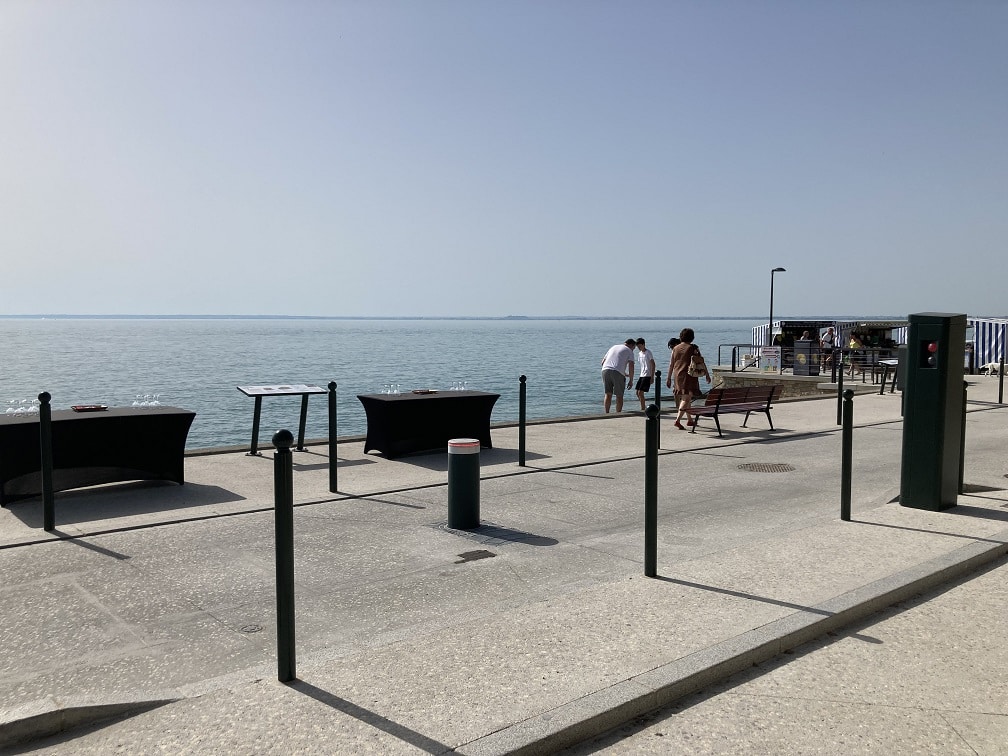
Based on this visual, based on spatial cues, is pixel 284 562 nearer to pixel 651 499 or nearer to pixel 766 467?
pixel 651 499

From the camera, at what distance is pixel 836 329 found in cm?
4269

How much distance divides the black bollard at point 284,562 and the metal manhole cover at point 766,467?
7849mm

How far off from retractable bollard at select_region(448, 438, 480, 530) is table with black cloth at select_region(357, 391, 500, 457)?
4.02 meters

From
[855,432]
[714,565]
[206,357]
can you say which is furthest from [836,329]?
[206,357]

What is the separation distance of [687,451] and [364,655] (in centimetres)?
878

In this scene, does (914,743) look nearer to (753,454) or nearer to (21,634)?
(21,634)

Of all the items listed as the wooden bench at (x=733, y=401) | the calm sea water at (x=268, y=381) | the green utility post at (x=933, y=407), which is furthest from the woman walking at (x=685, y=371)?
the calm sea water at (x=268, y=381)

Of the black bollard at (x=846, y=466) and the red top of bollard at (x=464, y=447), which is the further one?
the black bollard at (x=846, y=466)

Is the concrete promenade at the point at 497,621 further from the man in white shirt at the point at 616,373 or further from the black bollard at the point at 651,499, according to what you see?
the man in white shirt at the point at 616,373

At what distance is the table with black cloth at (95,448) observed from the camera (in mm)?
8434

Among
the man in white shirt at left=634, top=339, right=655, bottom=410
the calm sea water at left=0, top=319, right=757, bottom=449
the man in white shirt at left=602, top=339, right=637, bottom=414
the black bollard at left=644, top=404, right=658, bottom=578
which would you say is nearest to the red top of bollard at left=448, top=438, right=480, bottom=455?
the black bollard at left=644, top=404, right=658, bottom=578

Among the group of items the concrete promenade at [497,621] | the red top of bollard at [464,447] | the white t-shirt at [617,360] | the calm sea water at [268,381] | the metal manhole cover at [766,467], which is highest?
the white t-shirt at [617,360]

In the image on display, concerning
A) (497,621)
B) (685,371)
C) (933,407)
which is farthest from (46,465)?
(685,371)

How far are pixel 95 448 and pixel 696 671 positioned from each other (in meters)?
6.80
